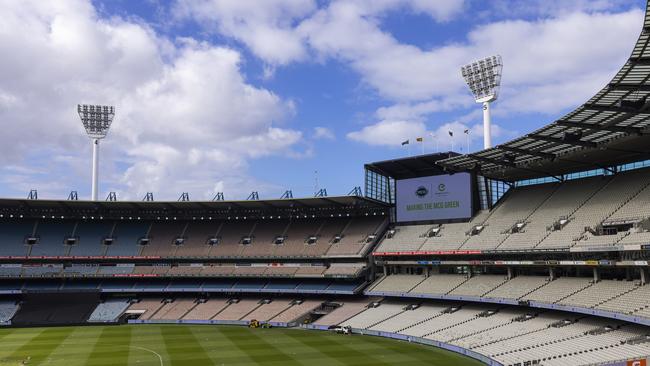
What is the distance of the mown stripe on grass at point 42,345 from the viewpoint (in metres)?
49.5

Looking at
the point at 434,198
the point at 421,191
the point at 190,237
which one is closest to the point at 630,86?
the point at 434,198

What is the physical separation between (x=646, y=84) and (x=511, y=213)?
1278 inches

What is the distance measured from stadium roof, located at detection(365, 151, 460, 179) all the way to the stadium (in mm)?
318

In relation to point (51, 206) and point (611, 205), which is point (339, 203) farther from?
point (51, 206)

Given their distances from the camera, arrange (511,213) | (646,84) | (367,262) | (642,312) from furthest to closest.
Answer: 1. (367,262)
2. (511,213)
3. (642,312)
4. (646,84)

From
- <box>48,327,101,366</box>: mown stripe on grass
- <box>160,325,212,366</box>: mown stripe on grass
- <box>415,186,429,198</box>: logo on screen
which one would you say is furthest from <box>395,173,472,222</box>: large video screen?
<box>48,327,101,366</box>: mown stripe on grass

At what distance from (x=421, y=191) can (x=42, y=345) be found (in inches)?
1874

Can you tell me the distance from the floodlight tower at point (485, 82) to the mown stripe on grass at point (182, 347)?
40.6 m

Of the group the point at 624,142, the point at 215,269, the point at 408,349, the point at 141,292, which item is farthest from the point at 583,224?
the point at 141,292

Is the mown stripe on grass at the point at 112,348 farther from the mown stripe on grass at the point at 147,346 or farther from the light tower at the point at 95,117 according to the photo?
the light tower at the point at 95,117

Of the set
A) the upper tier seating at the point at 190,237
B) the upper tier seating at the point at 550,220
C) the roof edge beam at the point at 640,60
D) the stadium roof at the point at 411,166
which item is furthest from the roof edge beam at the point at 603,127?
the upper tier seating at the point at 190,237

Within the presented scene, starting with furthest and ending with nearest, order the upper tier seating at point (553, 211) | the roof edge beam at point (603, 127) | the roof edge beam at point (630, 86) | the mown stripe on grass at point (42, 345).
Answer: the upper tier seating at point (553, 211) < the mown stripe on grass at point (42, 345) < the roof edge beam at point (603, 127) < the roof edge beam at point (630, 86)

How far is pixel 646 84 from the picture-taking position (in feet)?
109

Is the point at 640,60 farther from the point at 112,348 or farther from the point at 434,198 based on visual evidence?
the point at 112,348
